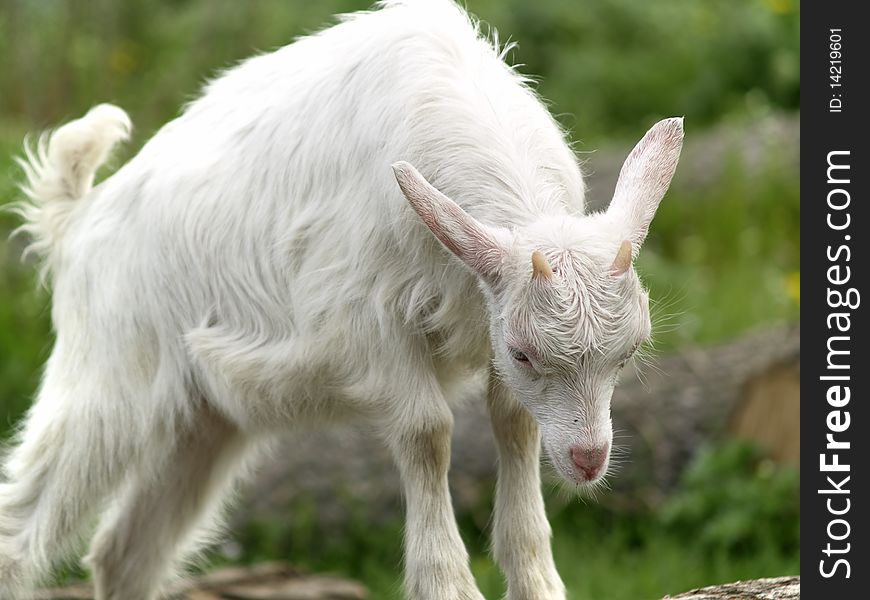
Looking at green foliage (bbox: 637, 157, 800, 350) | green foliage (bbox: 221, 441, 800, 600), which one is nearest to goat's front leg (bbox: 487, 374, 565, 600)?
green foliage (bbox: 221, 441, 800, 600)

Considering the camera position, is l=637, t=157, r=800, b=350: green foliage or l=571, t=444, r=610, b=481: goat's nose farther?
l=637, t=157, r=800, b=350: green foliage

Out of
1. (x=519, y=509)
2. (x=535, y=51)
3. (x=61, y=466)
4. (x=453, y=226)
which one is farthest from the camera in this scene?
(x=535, y=51)

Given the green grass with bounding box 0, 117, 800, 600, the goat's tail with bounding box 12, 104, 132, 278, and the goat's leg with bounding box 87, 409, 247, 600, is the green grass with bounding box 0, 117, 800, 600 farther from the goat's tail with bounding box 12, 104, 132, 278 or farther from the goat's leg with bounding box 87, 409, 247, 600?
the goat's tail with bounding box 12, 104, 132, 278

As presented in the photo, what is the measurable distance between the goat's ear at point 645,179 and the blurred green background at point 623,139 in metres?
0.69

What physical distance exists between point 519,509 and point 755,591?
88 cm

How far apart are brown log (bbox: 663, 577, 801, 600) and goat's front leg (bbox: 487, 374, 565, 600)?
0.50 m

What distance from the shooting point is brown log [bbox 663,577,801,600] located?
477 centimetres

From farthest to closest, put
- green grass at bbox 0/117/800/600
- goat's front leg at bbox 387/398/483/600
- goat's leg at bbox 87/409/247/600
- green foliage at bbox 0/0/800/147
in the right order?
green foliage at bbox 0/0/800/147 → green grass at bbox 0/117/800/600 → goat's leg at bbox 87/409/247/600 → goat's front leg at bbox 387/398/483/600

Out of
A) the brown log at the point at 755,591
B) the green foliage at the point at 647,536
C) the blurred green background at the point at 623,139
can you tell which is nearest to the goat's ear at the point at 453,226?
the blurred green background at the point at 623,139

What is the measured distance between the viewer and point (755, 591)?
15.9 feet

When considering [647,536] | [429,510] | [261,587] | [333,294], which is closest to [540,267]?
[333,294]

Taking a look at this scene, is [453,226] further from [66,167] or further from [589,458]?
[66,167]
